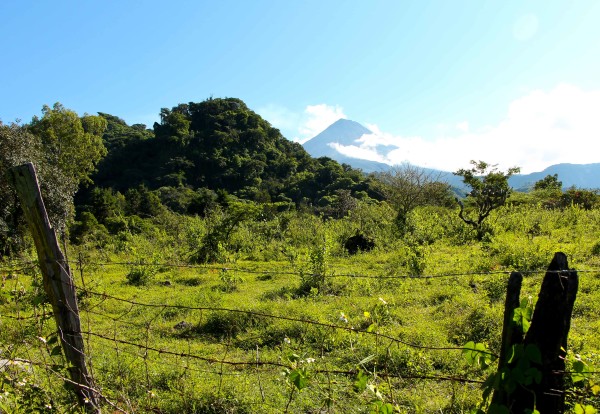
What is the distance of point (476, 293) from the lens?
6961 mm

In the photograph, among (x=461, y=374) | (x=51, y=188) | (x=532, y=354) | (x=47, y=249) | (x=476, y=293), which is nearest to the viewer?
(x=532, y=354)

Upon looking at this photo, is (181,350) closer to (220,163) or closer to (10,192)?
(10,192)

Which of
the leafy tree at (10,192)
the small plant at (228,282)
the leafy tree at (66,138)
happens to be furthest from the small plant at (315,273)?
the leafy tree at (66,138)

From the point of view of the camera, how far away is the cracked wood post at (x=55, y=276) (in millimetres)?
2467

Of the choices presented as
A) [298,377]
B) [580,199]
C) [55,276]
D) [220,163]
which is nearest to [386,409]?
[298,377]

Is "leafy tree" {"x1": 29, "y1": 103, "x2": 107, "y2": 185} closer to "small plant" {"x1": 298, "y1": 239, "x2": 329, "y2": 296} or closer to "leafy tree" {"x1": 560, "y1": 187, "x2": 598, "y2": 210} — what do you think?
"small plant" {"x1": 298, "y1": 239, "x2": 329, "y2": 296}

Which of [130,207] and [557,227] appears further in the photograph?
[130,207]

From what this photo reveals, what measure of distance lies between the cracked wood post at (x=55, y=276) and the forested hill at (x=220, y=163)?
4130 cm

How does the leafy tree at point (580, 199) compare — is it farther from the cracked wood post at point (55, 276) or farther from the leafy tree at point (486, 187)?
the cracked wood post at point (55, 276)

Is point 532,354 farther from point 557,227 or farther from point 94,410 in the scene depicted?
point 557,227

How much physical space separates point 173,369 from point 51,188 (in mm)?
15358

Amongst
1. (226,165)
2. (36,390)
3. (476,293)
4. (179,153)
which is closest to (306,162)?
(226,165)

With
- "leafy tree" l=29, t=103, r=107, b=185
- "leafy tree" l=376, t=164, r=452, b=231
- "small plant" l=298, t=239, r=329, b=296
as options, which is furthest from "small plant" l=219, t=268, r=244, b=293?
"leafy tree" l=29, t=103, r=107, b=185

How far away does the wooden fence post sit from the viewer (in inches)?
60.7
